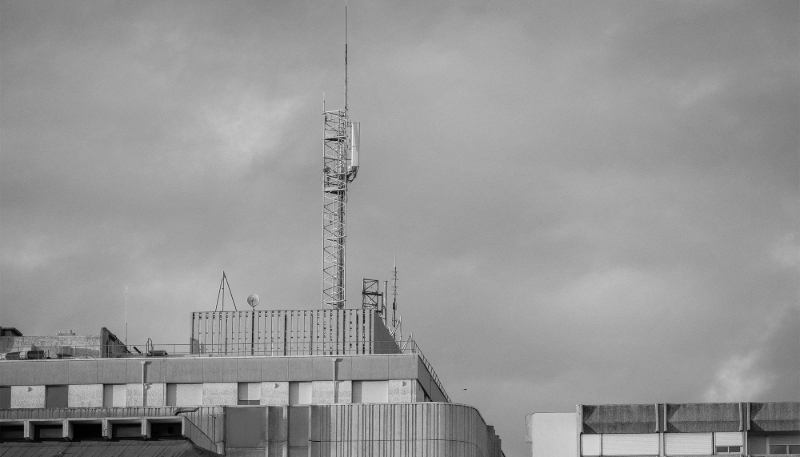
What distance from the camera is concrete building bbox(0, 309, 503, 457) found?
333 feet

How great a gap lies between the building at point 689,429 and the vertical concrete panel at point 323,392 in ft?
45.6

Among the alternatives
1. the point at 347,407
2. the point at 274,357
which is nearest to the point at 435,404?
the point at 347,407

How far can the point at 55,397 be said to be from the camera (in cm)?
11075

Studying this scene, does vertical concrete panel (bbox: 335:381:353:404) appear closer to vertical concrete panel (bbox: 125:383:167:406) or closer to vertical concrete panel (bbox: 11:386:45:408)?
vertical concrete panel (bbox: 125:383:167:406)

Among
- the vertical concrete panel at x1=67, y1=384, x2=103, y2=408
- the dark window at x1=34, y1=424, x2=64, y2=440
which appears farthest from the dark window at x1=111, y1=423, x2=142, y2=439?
the vertical concrete panel at x1=67, y1=384, x2=103, y2=408

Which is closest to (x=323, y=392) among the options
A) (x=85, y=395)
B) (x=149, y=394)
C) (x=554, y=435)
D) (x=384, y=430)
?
(x=384, y=430)

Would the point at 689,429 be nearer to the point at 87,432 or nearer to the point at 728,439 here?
the point at 728,439

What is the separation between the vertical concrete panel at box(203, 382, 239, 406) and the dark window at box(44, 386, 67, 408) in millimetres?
8102

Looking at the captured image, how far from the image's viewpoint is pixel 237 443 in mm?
101062

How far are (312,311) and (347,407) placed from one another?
11394 millimetres

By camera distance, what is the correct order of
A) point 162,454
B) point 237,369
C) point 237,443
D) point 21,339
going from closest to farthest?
point 162,454
point 237,443
point 237,369
point 21,339

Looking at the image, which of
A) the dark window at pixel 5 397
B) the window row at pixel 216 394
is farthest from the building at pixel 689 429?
the dark window at pixel 5 397

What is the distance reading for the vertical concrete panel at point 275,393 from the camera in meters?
109

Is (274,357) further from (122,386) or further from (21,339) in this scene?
(21,339)
